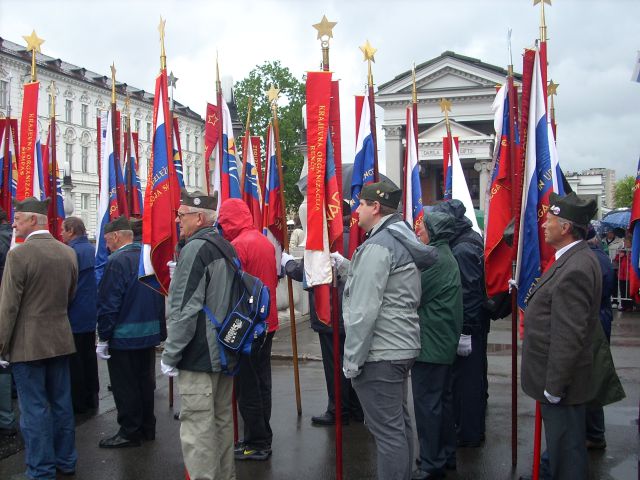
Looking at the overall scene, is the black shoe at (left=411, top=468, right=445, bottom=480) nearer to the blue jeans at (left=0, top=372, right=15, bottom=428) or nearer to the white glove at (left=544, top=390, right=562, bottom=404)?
the white glove at (left=544, top=390, right=562, bottom=404)

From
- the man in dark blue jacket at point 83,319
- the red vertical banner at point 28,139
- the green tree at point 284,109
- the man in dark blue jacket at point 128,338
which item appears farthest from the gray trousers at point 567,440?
the green tree at point 284,109

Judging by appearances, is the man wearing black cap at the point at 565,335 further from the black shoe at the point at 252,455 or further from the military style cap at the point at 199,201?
the black shoe at the point at 252,455

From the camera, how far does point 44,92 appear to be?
1916 inches

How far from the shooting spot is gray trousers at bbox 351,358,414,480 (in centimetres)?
434

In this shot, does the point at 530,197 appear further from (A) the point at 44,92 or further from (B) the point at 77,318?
(A) the point at 44,92

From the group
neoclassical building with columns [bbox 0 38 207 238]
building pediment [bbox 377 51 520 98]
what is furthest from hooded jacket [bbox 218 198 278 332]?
neoclassical building with columns [bbox 0 38 207 238]

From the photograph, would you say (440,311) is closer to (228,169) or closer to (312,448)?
(312,448)

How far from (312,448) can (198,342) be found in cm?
210

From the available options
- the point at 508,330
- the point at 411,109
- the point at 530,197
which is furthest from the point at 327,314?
the point at 508,330

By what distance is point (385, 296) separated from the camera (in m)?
4.38

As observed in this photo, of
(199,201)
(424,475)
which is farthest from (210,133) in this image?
(424,475)

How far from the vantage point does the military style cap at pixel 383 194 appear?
4609 mm

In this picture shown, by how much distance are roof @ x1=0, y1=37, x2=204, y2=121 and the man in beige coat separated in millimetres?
41538

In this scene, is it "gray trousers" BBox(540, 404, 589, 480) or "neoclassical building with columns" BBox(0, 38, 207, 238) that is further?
"neoclassical building with columns" BBox(0, 38, 207, 238)
